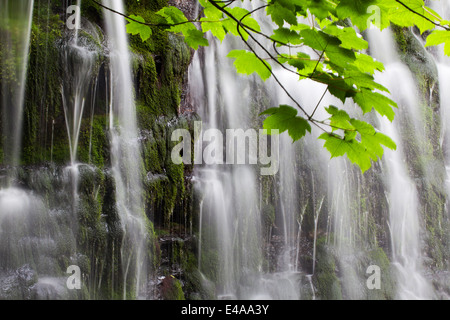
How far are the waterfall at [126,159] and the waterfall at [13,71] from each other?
0.87 metres

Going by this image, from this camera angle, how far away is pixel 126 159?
165 inches

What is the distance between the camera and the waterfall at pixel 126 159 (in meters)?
4.00

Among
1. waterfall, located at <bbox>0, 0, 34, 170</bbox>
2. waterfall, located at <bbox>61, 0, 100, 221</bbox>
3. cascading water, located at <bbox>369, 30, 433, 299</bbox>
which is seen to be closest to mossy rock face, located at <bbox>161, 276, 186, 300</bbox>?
waterfall, located at <bbox>61, 0, 100, 221</bbox>

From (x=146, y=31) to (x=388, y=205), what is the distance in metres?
5.74

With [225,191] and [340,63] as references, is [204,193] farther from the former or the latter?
[340,63]

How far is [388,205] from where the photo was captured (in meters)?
6.07

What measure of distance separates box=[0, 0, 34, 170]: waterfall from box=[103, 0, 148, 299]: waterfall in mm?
870

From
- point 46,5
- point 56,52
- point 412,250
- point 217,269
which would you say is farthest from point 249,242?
point 46,5

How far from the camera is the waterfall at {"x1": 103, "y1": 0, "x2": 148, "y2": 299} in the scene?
4004mm

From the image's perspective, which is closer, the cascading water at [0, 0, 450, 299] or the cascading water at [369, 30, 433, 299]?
the cascading water at [0, 0, 450, 299]

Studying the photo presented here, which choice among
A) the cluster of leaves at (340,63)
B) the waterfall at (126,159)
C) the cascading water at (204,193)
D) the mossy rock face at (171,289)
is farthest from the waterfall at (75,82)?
the cluster of leaves at (340,63)

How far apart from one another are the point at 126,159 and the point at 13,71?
53.3 inches

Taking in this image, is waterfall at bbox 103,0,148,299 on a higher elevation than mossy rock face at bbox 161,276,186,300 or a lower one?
higher

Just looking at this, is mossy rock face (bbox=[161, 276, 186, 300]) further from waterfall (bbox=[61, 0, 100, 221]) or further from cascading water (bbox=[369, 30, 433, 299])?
cascading water (bbox=[369, 30, 433, 299])
